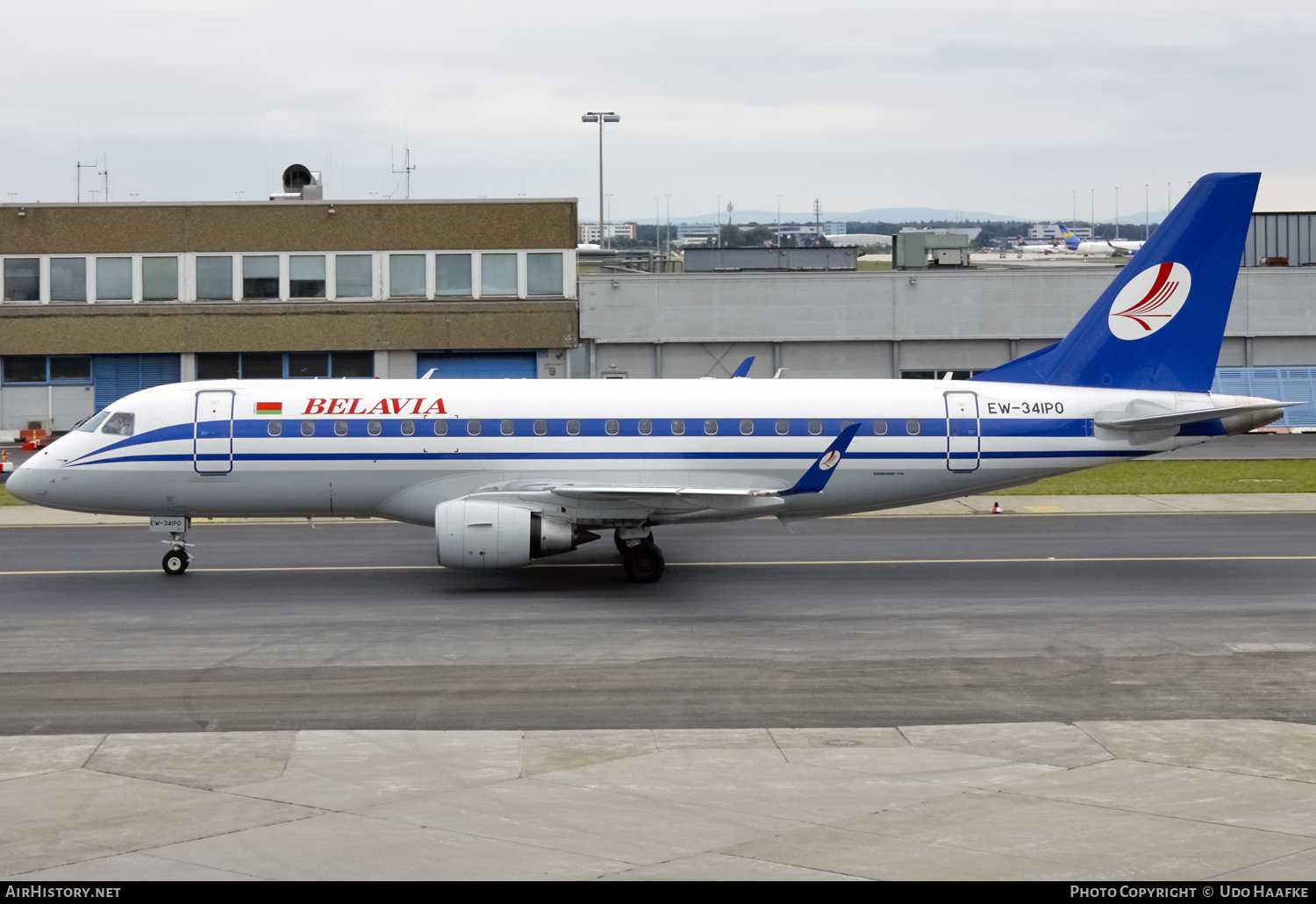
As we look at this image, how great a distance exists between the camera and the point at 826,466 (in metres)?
23.3

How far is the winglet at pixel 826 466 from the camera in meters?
23.1

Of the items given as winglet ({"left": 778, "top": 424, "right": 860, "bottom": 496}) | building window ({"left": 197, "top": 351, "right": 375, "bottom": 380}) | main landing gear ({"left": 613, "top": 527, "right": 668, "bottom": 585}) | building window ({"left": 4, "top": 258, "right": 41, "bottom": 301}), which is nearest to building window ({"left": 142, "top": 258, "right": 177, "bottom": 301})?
building window ({"left": 197, "top": 351, "right": 375, "bottom": 380})

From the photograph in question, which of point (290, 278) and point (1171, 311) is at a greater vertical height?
point (290, 278)

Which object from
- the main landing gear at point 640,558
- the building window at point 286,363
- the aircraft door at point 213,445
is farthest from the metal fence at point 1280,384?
the aircraft door at point 213,445

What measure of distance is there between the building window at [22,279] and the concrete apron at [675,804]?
39.5m

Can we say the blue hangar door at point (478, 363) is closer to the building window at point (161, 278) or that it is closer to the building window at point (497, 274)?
the building window at point (497, 274)

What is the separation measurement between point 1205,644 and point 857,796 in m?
8.89

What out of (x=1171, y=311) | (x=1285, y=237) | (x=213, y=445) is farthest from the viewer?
(x=1285, y=237)

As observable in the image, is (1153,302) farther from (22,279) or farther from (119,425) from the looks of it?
(22,279)

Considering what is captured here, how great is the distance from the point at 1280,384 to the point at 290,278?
36.6 m

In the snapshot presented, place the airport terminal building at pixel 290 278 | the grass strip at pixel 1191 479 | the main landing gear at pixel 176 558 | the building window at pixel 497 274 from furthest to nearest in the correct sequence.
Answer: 1. the building window at pixel 497 274
2. the airport terminal building at pixel 290 278
3. the grass strip at pixel 1191 479
4. the main landing gear at pixel 176 558

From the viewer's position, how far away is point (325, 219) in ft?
162

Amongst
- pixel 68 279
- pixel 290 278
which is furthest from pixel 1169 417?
pixel 68 279

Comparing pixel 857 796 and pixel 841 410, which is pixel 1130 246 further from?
pixel 857 796
